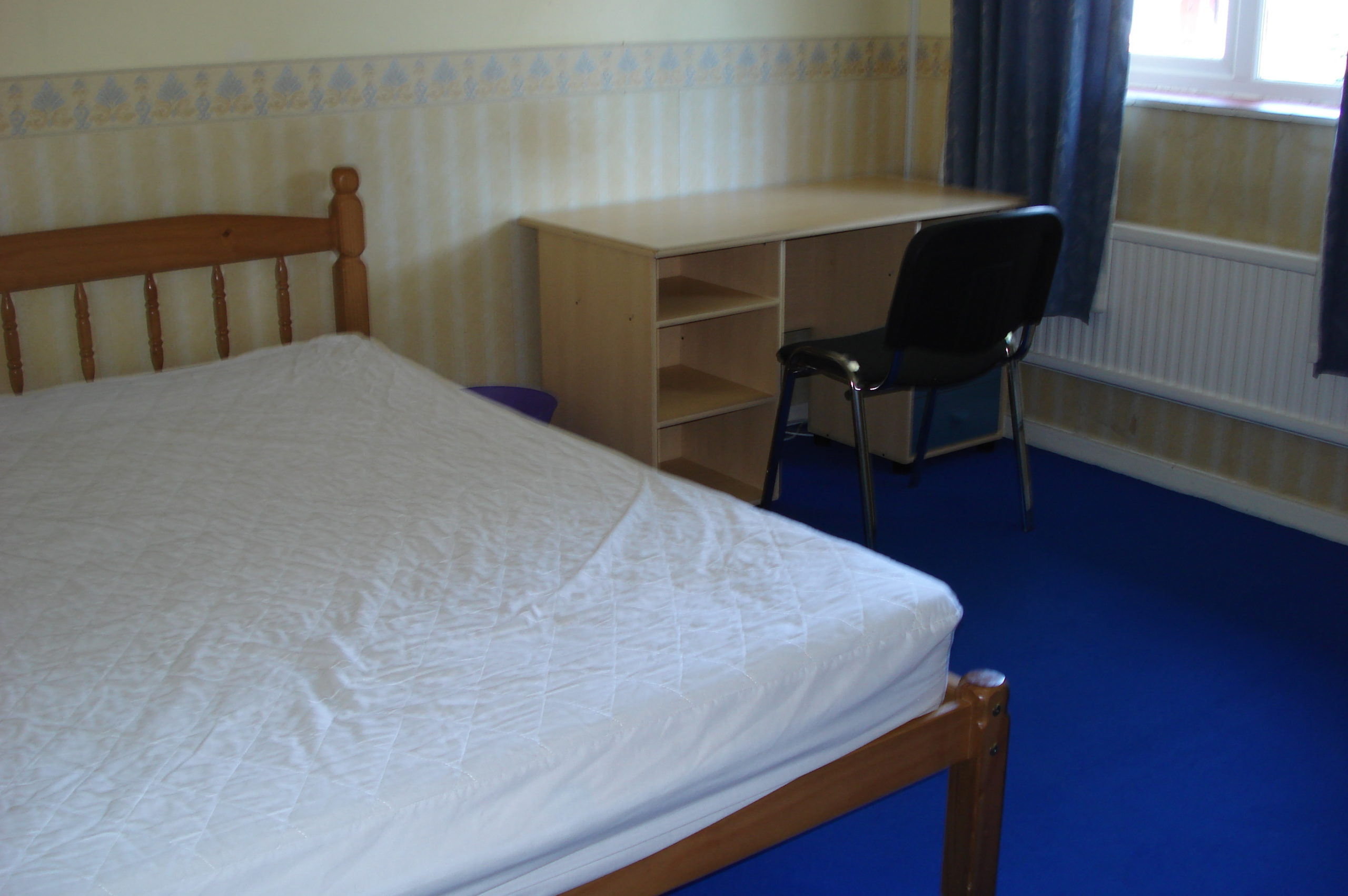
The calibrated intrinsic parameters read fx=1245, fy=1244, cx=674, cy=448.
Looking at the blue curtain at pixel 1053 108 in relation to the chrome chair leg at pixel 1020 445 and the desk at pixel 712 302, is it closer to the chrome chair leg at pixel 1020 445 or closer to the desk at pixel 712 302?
the desk at pixel 712 302

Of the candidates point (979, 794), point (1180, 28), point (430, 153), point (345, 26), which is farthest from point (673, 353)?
point (979, 794)

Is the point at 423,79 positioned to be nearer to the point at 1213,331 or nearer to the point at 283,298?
the point at 283,298

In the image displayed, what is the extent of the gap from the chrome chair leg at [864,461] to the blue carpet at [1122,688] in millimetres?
152

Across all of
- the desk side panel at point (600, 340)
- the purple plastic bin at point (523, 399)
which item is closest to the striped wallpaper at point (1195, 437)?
the desk side panel at point (600, 340)

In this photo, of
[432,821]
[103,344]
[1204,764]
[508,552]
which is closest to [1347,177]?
[1204,764]

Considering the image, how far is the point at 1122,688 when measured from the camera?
2287 millimetres

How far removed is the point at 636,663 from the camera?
1383 mm

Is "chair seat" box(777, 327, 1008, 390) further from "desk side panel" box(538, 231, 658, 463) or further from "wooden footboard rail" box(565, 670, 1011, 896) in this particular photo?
"wooden footboard rail" box(565, 670, 1011, 896)

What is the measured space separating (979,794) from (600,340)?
159cm

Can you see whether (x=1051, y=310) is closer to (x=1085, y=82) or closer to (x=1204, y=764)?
(x=1085, y=82)

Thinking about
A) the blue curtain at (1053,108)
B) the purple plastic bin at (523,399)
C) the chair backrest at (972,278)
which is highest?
the blue curtain at (1053,108)

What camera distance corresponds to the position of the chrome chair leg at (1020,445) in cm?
288

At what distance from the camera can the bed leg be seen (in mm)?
1526

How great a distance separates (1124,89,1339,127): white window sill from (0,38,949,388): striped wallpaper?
622 millimetres
